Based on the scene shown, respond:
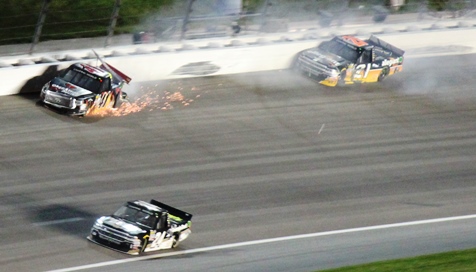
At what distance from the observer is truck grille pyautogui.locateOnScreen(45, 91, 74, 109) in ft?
69.4

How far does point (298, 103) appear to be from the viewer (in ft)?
77.9

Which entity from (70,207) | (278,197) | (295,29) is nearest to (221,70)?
(295,29)

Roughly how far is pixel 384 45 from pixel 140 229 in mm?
13576

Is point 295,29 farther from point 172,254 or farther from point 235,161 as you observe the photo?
point 172,254

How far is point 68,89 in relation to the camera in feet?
70.2

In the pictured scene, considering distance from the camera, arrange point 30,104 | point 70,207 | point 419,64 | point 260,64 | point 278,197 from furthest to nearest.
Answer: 1. point 419,64
2. point 260,64
3. point 30,104
4. point 278,197
5. point 70,207

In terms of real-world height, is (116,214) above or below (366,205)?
above

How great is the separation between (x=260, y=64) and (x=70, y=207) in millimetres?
9896

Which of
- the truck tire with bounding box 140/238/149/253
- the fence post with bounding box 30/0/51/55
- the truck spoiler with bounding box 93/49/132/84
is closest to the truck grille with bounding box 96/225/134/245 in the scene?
the truck tire with bounding box 140/238/149/253

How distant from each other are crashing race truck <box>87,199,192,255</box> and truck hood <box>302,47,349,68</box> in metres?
9.89

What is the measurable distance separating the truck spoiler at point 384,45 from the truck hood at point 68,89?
9468 millimetres

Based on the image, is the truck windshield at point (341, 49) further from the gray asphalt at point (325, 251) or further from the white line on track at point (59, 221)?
the white line on track at point (59, 221)

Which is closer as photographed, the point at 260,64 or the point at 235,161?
the point at 235,161

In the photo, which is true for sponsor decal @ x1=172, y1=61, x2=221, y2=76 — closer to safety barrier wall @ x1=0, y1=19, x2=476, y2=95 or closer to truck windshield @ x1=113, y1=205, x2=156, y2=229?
safety barrier wall @ x1=0, y1=19, x2=476, y2=95
